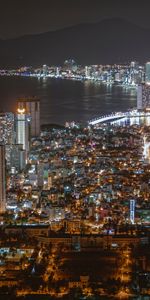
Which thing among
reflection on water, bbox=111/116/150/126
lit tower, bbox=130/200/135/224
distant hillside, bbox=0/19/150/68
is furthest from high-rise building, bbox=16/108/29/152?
distant hillside, bbox=0/19/150/68

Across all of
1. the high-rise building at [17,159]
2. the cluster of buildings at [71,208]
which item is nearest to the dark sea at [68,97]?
the cluster of buildings at [71,208]

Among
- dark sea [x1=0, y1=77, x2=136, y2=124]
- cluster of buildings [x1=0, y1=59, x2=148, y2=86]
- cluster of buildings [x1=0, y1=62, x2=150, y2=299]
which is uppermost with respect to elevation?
cluster of buildings [x1=0, y1=59, x2=148, y2=86]

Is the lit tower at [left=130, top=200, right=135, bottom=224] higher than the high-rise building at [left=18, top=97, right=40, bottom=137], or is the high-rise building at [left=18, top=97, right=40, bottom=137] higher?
the high-rise building at [left=18, top=97, right=40, bottom=137]

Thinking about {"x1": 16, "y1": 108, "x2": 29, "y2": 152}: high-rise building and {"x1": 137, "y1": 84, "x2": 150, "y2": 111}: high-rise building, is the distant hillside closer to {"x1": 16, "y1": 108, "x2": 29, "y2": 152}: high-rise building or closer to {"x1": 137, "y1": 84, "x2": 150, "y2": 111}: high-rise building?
{"x1": 137, "y1": 84, "x2": 150, "y2": 111}: high-rise building

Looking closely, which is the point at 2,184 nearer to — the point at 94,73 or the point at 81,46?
the point at 94,73

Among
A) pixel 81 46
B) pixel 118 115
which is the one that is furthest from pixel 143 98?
pixel 81 46

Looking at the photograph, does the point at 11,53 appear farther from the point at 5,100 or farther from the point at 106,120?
the point at 106,120

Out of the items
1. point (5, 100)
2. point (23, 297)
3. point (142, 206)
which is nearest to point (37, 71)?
point (5, 100)
